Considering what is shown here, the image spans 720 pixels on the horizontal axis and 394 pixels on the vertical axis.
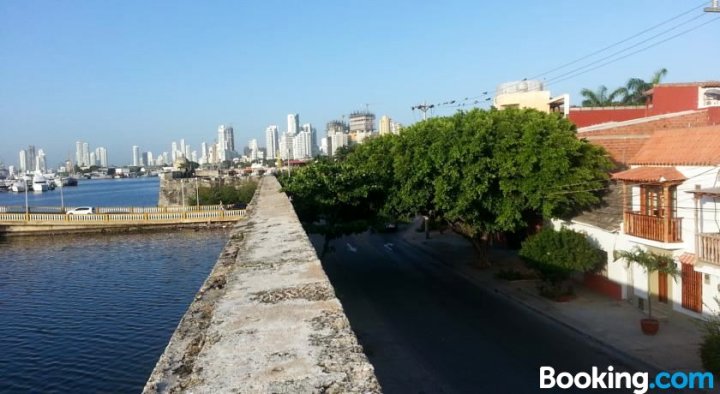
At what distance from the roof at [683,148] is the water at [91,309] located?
15739 millimetres

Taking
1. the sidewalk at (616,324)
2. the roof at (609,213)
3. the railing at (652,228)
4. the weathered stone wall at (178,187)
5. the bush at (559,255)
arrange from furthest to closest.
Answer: the weathered stone wall at (178,187), the roof at (609,213), the bush at (559,255), the railing at (652,228), the sidewalk at (616,324)

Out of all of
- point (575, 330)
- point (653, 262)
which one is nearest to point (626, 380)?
point (575, 330)

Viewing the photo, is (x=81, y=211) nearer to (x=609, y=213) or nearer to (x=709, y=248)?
(x=609, y=213)

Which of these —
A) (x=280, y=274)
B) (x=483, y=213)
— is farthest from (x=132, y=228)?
(x=280, y=274)

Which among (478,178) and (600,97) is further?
(600,97)

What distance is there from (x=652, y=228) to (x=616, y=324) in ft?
10.1

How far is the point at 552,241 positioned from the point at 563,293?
1.80 meters

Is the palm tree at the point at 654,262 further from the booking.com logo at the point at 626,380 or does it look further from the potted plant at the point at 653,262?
the booking.com logo at the point at 626,380

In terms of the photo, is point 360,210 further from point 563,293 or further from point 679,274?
point 679,274

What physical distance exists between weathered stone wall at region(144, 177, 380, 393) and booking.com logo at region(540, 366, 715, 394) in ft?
26.6

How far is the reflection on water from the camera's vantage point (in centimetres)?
1532

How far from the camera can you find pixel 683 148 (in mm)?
17125

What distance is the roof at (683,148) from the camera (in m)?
15.9

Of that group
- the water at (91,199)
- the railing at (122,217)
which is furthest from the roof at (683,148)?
the water at (91,199)
